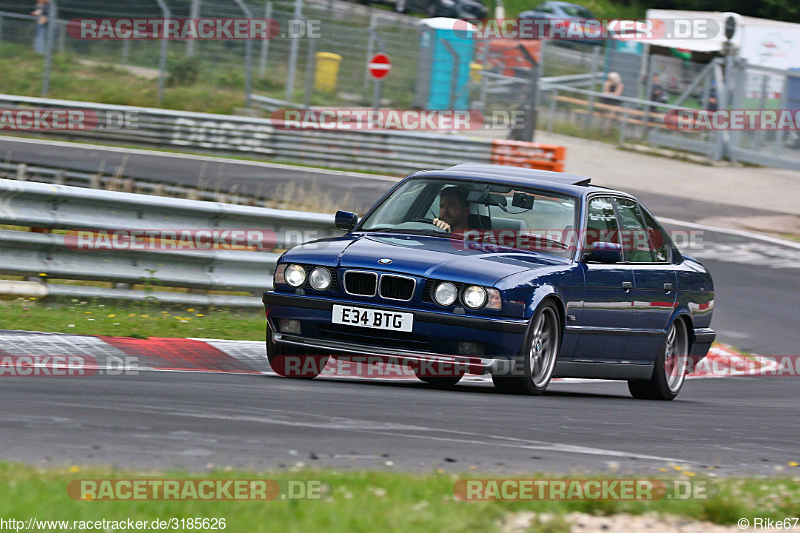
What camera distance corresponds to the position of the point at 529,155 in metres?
23.0

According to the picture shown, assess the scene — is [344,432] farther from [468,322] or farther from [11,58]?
[11,58]

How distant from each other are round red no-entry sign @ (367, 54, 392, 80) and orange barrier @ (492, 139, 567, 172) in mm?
3630

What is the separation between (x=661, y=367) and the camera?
30.8 ft

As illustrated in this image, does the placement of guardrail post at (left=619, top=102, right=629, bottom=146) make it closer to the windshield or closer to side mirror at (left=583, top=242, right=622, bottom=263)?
the windshield

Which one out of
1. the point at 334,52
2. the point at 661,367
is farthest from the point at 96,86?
the point at 661,367

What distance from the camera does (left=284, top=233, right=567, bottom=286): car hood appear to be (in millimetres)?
7465

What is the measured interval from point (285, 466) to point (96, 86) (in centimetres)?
2303

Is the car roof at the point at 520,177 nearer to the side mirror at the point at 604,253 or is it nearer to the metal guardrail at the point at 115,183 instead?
the side mirror at the point at 604,253

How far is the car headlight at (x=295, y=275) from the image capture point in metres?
7.75

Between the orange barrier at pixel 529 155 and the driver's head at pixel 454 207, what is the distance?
13882mm
